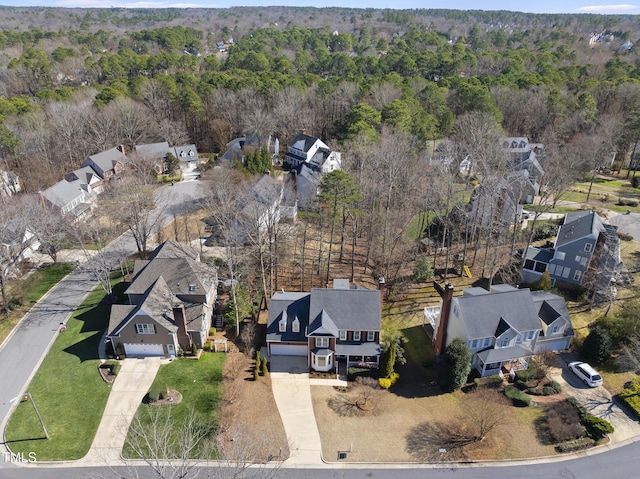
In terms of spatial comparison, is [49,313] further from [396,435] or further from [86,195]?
[396,435]

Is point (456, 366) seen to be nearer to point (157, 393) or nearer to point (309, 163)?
point (157, 393)

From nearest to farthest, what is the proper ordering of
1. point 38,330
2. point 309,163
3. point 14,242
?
1. point 38,330
2. point 14,242
3. point 309,163

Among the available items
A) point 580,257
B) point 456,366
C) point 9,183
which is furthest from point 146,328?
point 9,183

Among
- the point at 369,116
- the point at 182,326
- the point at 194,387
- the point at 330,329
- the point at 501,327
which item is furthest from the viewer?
the point at 369,116

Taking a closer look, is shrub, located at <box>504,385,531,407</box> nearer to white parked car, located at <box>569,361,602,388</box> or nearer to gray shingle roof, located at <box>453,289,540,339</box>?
gray shingle roof, located at <box>453,289,540,339</box>

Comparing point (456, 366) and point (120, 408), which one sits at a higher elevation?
point (456, 366)

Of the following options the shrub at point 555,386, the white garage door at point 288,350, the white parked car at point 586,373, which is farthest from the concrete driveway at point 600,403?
the white garage door at point 288,350
